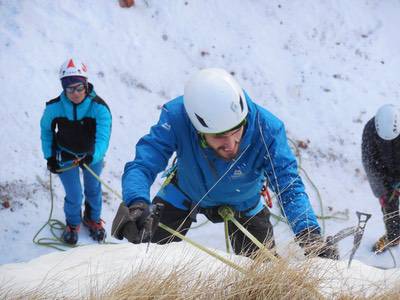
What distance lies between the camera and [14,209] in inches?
240

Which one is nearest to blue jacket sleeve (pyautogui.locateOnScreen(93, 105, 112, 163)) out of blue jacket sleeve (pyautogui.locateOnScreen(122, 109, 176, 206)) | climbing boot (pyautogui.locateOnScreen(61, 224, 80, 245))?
climbing boot (pyautogui.locateOnScreen(61, 224, 80, 245))

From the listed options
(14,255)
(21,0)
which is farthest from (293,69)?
(14,255)

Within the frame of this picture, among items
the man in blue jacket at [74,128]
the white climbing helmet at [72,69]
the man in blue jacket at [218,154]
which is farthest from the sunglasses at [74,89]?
the man in blue jacket at [218,154]

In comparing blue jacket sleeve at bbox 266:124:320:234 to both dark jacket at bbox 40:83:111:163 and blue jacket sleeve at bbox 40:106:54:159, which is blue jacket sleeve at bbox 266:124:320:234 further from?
blue jacket sleeve at bbox 40:106:54:159

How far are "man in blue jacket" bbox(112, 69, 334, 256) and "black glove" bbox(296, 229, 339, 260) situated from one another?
20 mm

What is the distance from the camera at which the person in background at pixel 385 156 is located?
534cm

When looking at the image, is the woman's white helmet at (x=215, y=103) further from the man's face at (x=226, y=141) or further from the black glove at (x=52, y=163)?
the black glove at (x=52, y=163)

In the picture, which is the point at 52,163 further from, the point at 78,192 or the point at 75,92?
the point at 75,92

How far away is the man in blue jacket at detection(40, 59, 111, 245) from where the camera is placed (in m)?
4.84

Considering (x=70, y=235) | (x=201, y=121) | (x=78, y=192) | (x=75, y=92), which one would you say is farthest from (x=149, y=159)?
(x=70, y=235)

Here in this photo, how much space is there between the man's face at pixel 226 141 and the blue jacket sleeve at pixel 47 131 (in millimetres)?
1980

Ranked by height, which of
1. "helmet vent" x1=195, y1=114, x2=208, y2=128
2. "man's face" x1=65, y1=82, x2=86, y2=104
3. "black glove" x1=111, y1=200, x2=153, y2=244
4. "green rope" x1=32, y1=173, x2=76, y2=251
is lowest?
"green rope" x1=32, y1=173, x2=76, y2=251

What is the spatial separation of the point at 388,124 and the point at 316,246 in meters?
2.80

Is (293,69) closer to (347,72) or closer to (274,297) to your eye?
(347,72)
